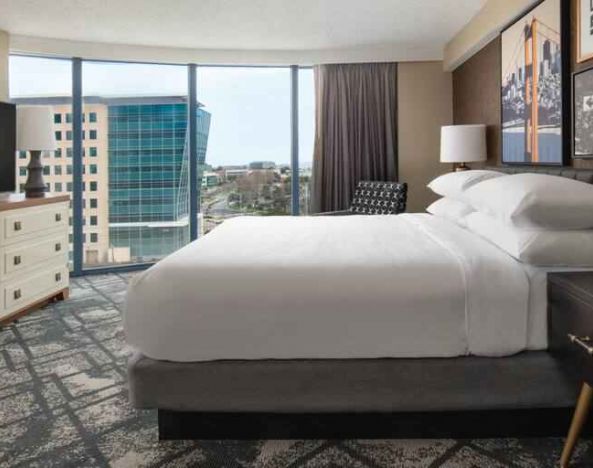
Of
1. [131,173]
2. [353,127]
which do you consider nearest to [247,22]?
[353,127]

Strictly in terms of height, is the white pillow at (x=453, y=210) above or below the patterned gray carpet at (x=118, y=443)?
above

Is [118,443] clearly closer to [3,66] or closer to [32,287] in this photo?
[32,287]

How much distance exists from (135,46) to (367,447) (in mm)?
4664

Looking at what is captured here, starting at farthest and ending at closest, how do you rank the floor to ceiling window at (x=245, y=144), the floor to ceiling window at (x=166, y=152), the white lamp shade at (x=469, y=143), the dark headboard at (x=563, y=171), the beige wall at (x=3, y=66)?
the floor to ceiling window at (x=245, y=144)
the floor to ceiling window at (x=166, y=152)
the beige wall at (x=3, y=66)
the white lamp shade at (x=469, y=143)
the dark headboard at (x=563, y=171)

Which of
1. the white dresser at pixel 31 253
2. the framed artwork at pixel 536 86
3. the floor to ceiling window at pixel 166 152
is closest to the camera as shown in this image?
the framed artwork at pixel 536 86

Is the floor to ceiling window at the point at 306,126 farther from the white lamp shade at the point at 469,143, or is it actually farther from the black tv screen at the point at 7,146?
the black tv screen at the point at 7,146

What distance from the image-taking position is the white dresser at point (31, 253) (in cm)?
342

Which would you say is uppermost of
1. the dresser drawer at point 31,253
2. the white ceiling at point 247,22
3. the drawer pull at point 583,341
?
the white ceiling at point 247,22

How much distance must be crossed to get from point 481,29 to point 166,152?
132 inches

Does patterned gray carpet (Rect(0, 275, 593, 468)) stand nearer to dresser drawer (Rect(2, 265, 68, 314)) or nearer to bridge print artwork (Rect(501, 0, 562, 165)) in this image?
dresser drawer (Rect(2, 265, 68, 314))

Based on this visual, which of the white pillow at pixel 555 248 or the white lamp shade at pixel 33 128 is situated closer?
the white pillow at pixel 555 248

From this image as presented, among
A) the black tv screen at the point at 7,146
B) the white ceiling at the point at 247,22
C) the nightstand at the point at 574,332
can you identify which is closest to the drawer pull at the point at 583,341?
the nightstand at the point at 574,332

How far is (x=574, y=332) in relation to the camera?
1580 millimetres

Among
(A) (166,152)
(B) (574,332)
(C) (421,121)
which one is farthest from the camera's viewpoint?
(A) (166,152)
